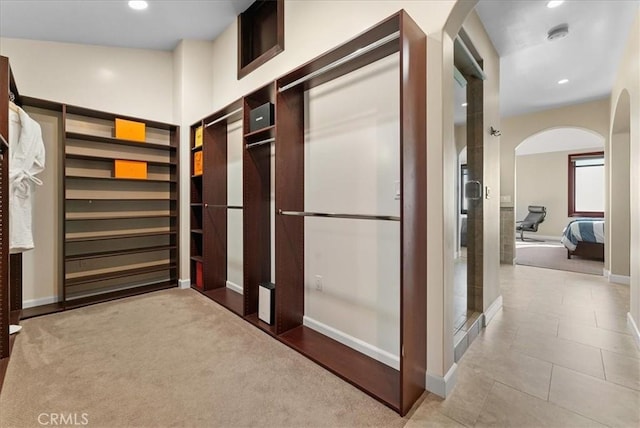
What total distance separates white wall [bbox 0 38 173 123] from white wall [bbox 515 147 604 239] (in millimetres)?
9744

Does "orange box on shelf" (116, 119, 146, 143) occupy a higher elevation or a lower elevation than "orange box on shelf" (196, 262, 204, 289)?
higher

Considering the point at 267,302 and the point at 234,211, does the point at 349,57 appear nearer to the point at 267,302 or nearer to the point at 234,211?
the point at 267,302

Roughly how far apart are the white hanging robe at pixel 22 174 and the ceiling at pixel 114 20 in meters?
0.97

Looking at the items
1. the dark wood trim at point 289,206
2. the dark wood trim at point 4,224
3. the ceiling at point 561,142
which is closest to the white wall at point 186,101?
the dark wood trim at point 4,224

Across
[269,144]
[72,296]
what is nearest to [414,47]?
[269,144]

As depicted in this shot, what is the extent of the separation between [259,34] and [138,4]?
1.13m

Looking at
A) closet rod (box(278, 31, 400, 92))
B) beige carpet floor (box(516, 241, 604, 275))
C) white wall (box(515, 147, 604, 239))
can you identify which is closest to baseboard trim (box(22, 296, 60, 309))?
closet rod (box(278, 31, 400, 92))

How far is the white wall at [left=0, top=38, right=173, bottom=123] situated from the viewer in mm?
2934

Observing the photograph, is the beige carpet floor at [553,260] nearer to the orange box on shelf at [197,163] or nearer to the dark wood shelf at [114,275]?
the orange box on shelf at [197,163]

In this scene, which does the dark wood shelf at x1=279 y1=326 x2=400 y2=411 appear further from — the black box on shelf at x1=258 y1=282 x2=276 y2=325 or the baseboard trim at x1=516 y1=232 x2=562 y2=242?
the baseboard trim at x1=516 y1=232 x2=562 y2=242

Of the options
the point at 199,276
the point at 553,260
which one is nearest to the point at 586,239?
the point at 553,260

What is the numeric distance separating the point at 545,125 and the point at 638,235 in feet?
Answer: 12.3

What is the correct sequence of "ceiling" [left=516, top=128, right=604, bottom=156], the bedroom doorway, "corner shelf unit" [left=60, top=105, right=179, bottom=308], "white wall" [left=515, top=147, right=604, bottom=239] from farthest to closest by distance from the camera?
"white wall" [left=515, top=147, right=604, bottom=239] → the bedroom doorway → "ceiling" [left=516, top=128, right=604, bottom=156] → "corner shelf unit" [left=60, top=105, right=179, bottom=308]

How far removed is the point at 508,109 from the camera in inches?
203
